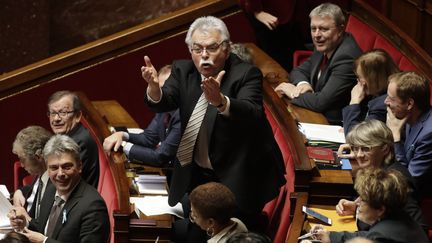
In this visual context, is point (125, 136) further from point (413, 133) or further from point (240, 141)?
point (413, 133)

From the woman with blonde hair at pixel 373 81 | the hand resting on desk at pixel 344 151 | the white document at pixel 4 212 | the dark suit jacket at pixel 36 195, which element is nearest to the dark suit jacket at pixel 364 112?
the woman with blonde hair at pixel 373 81

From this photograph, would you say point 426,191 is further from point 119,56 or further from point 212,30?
point 119,56

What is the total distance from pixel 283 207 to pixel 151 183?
457 mm

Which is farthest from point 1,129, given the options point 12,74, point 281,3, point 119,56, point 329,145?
point 329,145

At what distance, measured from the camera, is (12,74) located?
4.24 metres

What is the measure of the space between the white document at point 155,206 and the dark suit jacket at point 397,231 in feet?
2.24

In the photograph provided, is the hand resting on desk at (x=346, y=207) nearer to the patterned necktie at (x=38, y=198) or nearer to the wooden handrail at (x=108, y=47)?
the patterned necktie at (x=38, y=198)

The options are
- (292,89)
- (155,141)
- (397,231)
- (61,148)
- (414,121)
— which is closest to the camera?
(397,231)

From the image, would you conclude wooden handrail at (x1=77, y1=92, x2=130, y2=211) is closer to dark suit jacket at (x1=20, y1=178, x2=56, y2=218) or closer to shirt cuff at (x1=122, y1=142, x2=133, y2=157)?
shirt cuff at (x1=122, y1=142, x2=133, y2=157)

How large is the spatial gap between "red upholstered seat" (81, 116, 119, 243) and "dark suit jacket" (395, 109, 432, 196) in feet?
2.69

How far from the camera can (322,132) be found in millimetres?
3217

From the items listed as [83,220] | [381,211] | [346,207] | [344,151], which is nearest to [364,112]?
[344,151]

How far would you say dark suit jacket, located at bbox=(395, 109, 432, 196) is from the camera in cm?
273

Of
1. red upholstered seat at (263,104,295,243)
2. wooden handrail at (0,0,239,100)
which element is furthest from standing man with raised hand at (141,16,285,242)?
wooden handrail at (0,0,239,100)
